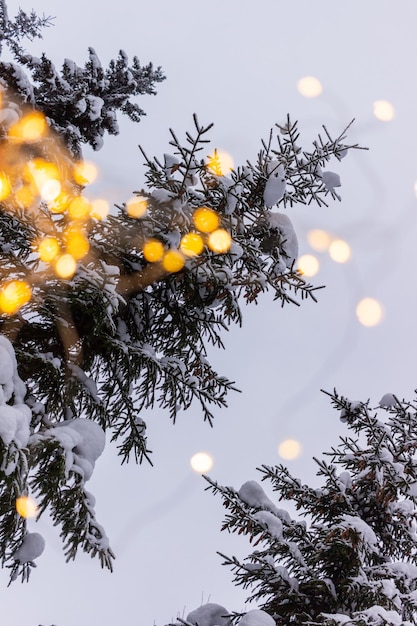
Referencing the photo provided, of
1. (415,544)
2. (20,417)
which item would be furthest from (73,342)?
(415,544)

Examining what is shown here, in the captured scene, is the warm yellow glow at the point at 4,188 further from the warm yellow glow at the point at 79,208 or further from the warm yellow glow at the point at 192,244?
the warm yellow glow at the point at 192,244

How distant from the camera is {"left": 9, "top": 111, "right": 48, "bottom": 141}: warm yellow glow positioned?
247 inches

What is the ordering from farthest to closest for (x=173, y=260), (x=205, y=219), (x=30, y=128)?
(x=30, y=128) < (x=205, y=219) < (x=173, y=260)

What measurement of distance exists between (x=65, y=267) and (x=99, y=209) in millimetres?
1093

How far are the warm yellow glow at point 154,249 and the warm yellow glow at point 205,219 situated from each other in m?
0.43

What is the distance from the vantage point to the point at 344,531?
532 centimetres

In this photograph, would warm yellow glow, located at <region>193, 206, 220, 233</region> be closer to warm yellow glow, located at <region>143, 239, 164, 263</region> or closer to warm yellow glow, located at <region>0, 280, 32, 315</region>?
warm yellow glow, located at <region>143, 239, 164, 263</region>

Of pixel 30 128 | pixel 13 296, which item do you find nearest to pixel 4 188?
pixel 13 296

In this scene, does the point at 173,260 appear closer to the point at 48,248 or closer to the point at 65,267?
the point at 65,267

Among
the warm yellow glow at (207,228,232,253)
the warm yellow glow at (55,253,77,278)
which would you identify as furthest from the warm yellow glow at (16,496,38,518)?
the warm yellow glow at (207,228,232,253)

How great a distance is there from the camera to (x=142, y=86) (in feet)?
33.2

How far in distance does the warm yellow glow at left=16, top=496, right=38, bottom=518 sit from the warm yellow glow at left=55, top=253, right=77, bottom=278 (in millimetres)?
1819

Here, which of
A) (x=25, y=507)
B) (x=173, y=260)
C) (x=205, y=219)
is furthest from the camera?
(x=205, y=219)

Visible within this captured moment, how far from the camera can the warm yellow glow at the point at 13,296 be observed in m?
4.18
